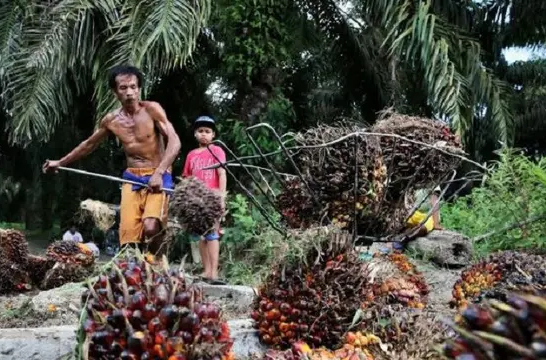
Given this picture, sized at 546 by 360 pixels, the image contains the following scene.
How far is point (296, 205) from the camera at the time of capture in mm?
3623

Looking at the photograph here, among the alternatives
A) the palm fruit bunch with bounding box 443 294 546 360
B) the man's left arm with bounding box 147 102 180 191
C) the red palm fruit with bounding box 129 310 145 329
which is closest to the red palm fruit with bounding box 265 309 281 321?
the red palm fruit with bounding box 129 310 145 329

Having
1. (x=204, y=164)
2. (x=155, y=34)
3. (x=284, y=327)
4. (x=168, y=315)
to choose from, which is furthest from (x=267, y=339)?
(x=155, y=34)

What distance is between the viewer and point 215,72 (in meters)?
12.8

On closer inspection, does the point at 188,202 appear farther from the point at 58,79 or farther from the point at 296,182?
the point at 58,79

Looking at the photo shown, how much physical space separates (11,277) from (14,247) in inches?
15.7

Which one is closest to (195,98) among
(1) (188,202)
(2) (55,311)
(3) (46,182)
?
(3) (46,182)

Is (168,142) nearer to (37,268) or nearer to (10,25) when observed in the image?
(37,268)

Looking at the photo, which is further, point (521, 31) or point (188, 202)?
point (521, 31)

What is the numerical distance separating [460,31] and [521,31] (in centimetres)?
324

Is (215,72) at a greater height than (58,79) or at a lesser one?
Answer: greater

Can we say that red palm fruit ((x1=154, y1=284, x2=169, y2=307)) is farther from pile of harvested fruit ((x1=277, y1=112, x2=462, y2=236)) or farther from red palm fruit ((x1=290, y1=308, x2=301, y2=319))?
pile of harvested fruit ((x1=277, y1=112, x2=462, y2=236))

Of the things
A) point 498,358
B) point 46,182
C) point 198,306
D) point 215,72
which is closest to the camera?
point 498,358

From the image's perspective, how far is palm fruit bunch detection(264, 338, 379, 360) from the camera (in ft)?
7.69

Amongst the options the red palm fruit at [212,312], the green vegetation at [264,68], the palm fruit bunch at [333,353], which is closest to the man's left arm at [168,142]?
the green vegetation at [264,68]
